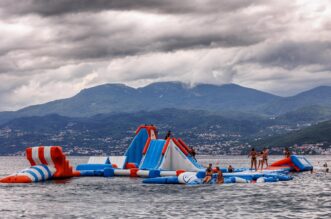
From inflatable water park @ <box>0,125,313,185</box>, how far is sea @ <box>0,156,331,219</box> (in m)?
2.98

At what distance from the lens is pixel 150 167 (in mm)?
76625

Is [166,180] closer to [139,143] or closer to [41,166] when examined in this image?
[41,166]

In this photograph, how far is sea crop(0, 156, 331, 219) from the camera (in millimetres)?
38612

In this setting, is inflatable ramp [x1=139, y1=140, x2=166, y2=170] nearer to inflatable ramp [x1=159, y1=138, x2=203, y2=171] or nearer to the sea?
inflatable ramp [x1=159, y1=138, x2=203, y2=171]

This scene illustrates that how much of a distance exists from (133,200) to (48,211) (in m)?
8.72

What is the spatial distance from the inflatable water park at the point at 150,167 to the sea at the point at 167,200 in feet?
9.76

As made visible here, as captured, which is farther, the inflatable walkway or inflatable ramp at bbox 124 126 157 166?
inflatable ramp at bbox 124 126 157 166

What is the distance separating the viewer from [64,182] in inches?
2734

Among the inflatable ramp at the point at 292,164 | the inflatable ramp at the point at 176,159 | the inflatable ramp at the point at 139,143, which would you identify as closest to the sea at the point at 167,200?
the inflatable ramp at the point at 176,159

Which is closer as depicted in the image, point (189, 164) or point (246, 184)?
point (246, 184)

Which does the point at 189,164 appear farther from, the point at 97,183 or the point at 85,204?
the point at 85,204

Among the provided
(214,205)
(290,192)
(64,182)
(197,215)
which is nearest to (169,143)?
(64,182)

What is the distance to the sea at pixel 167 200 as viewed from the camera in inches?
1520

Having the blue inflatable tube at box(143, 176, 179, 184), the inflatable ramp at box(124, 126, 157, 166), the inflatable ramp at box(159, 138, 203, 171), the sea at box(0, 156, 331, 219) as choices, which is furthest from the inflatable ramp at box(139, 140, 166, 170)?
the sea at box(0, 156, 331, 219)
